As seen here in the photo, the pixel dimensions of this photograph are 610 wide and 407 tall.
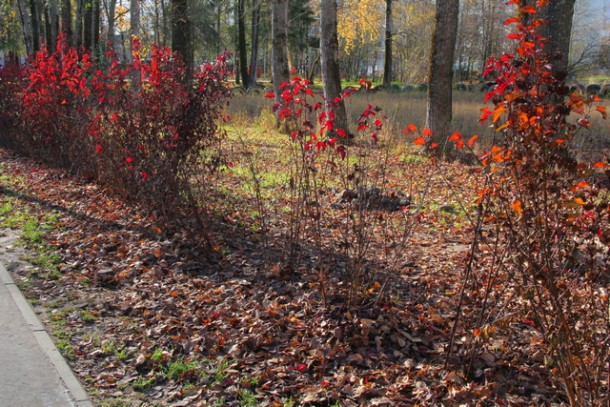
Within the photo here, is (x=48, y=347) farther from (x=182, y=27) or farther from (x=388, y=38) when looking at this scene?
(x=388, y=38)

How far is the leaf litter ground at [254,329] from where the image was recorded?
13.7 ft

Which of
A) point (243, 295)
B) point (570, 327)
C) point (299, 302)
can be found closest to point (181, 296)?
point (243, 295)

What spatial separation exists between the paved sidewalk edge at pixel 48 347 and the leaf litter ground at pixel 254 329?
0.32 ft

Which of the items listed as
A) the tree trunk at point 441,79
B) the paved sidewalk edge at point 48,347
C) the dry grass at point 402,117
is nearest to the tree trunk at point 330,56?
the dry grass at point 402,117

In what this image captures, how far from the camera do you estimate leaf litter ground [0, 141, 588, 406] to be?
4180 mm

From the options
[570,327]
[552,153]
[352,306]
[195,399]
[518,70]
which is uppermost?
[518,70]

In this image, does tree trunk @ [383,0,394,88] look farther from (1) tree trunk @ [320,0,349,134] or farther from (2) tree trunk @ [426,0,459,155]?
(2) tree trunk @ [426,0,459,155]

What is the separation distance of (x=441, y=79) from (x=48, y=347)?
32.8 ft

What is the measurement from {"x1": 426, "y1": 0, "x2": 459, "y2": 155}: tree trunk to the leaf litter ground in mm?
5372

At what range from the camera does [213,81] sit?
774 centimetres

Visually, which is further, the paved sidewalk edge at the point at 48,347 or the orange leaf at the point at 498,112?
the paved sidewalk edge at the point at 48,347

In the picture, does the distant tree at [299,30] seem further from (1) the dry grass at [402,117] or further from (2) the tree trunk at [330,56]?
(2) the tree trunk at [330,56]

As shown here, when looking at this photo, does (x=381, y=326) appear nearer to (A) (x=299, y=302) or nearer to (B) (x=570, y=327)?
(A) (x=299, y=302)

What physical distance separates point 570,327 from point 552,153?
3.25ft
